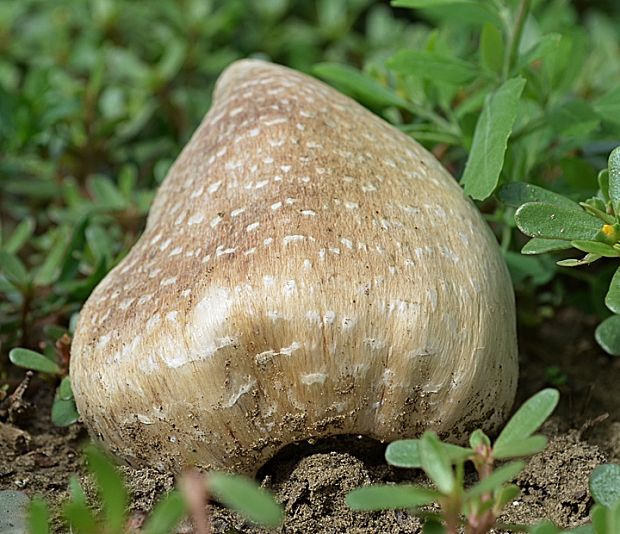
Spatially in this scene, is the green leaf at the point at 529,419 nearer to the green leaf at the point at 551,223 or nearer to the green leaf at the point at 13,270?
the green leaf at the point at 551,223

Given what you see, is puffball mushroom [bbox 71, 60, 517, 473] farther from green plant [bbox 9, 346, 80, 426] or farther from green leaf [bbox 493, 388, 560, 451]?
green leaf [bbox 493, 388, 560, 451]

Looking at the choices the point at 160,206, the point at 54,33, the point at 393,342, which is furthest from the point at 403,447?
the point at 54,33

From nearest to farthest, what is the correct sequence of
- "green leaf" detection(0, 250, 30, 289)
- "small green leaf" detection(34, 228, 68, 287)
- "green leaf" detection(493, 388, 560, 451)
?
"green leaf" detection(493, 388, 560, 451) → "green leaf" detection(0, 250, 30, 289) → "small green leaf" detection(34, 228, 68, 287)

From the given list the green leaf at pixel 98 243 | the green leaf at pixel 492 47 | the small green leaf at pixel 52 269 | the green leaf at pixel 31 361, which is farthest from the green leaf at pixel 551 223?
the small green leaf at pixel 52 269

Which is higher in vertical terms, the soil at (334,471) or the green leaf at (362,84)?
the green leaf at (362,84)

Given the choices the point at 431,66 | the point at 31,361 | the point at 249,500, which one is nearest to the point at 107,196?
the point at 31,361

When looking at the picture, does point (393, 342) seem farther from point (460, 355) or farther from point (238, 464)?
point (238, 464)

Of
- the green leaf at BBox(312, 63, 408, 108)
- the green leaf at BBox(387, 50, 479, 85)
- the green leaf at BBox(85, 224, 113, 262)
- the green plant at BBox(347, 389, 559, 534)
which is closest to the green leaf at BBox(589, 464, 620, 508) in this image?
the green plant at BBox(347, 389, 559, 534)
